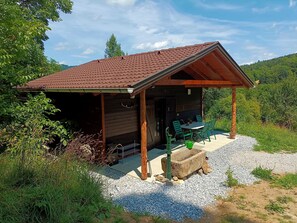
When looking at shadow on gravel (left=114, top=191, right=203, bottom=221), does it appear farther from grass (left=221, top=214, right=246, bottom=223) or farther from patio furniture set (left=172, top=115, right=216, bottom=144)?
patio furniture set (left=172, top=115, right=216, bottom=144)

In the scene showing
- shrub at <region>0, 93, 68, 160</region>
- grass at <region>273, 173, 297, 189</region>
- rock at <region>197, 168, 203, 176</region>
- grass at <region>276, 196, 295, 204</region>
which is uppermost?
shrub at <region>0, 93, 68, 160</region>

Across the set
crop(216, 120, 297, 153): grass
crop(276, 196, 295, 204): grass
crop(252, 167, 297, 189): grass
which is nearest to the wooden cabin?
crop(216, 120, 297, 153): grass

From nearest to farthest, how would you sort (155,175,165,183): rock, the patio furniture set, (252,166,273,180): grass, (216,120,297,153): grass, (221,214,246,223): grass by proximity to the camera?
(221,214,246,223): grass, (155,175,165,183): rock, (252,166,273,180): grass, (216,120,297,153): grass, the patio furniture set

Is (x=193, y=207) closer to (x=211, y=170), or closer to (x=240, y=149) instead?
(x=211, y=170)

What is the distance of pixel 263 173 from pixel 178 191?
2696 millimetres

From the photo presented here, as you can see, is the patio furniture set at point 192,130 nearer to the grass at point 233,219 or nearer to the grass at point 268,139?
the grass at point 268,139

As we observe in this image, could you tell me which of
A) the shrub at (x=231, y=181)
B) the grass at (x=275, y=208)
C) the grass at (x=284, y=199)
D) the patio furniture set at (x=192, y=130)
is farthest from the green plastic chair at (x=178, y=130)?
the grass at (x=275, y=208)

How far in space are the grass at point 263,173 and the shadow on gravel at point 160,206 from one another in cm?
266

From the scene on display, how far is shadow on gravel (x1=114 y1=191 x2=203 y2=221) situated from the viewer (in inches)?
179

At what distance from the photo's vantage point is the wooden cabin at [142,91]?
232 inches

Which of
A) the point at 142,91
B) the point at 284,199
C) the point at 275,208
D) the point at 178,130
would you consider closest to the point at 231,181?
the point at 284,199

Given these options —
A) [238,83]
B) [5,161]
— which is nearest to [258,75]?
[238,83]

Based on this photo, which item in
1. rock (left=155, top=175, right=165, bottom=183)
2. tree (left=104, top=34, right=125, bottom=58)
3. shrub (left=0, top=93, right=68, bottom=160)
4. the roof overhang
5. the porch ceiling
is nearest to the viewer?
shrub (left=0, top=93, right=68, bottom=160)

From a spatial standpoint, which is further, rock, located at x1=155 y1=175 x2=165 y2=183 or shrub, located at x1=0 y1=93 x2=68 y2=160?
rock, located at x1=155 y1=175 x2=165 y2=183
